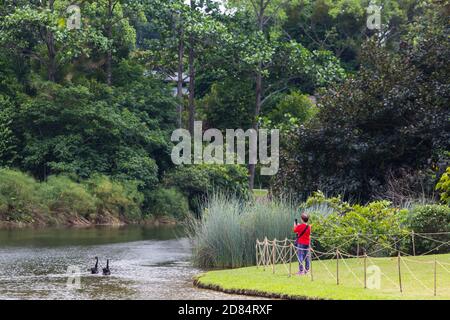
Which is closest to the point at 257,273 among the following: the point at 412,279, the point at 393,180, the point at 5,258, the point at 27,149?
the point at 412,279

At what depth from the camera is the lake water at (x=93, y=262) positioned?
22688 millimetres

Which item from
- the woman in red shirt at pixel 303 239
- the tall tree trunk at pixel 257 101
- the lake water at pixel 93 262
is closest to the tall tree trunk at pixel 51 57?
the tall tree trunk at pixel 257 101

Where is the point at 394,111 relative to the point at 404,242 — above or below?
above

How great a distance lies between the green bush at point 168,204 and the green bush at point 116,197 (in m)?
1.20

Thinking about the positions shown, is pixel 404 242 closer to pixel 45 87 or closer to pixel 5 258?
pixel 5 258

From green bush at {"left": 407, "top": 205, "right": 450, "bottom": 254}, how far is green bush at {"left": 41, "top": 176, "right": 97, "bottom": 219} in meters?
24.0

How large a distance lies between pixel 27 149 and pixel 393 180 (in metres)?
23.2

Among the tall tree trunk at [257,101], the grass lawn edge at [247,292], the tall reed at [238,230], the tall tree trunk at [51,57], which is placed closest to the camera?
the grass lawn edge at [247,292]

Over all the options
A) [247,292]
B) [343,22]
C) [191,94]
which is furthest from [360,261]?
[343,22]

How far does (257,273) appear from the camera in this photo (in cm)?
2447
